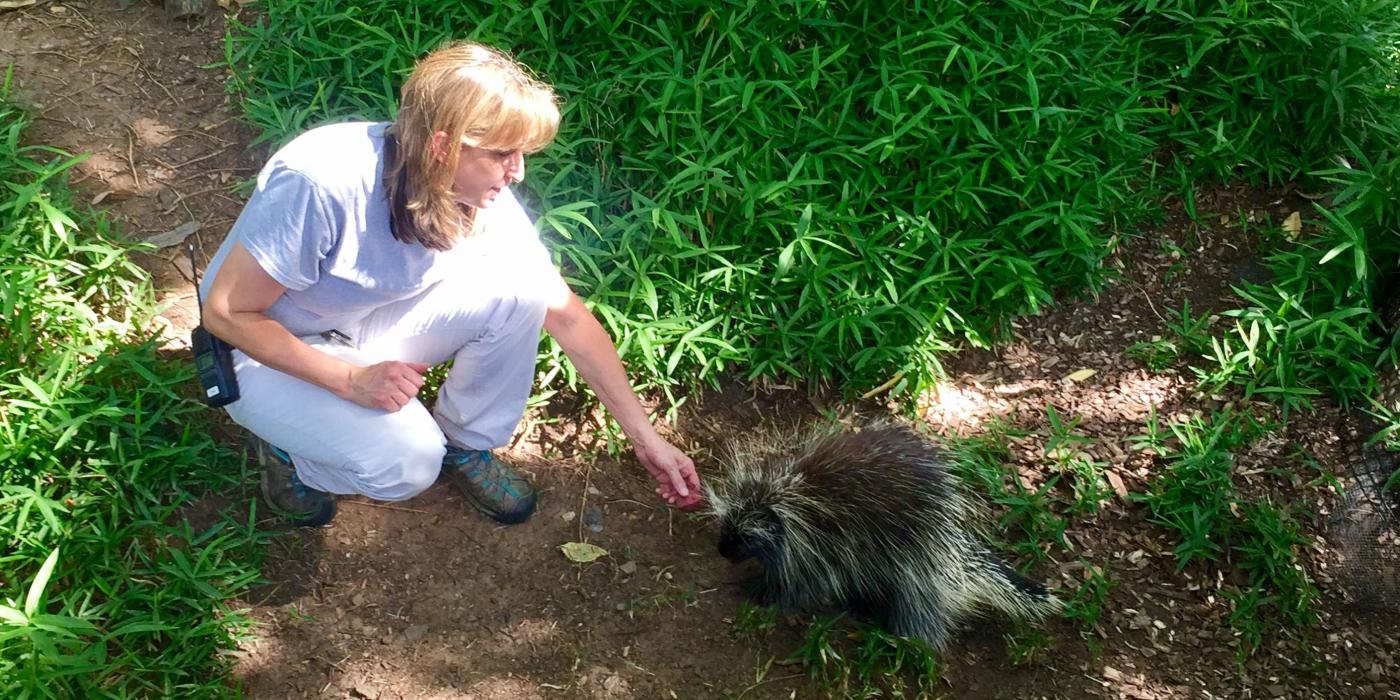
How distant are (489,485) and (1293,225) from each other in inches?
131

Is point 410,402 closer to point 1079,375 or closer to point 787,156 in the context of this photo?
point 787,156

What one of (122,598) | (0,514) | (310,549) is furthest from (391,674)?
(0,514)

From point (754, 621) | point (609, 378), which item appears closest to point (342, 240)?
point (609, 378)

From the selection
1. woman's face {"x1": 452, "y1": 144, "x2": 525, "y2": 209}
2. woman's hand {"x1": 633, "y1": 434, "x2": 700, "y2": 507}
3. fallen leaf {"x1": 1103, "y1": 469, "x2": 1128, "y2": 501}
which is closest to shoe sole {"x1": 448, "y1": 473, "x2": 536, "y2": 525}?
woman's hand {"x1": 633, "y1": 434, "x2": 700, "y2": 507}

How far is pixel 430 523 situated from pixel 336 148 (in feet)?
4.24

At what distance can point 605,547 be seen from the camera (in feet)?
10.7

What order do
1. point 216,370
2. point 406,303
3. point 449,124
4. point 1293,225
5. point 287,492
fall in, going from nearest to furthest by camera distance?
1. point 449,124
2. point 216,370
3. point 406,303
4. point 287,492
5. point 1293,225

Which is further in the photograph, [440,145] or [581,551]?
[581,551]

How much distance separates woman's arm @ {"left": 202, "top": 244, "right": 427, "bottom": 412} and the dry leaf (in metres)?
3.48

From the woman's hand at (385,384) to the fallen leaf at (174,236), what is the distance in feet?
4.82

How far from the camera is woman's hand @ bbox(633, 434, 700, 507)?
2982 millimetres

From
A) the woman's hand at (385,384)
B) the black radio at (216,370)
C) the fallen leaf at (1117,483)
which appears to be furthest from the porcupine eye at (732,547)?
the black radio at (216,370)

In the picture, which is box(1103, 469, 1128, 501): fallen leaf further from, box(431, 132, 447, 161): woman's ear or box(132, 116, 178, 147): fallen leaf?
box(132, 116, 178, 147): fallen leaf

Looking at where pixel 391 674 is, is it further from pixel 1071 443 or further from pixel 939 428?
pixel 1071 443
